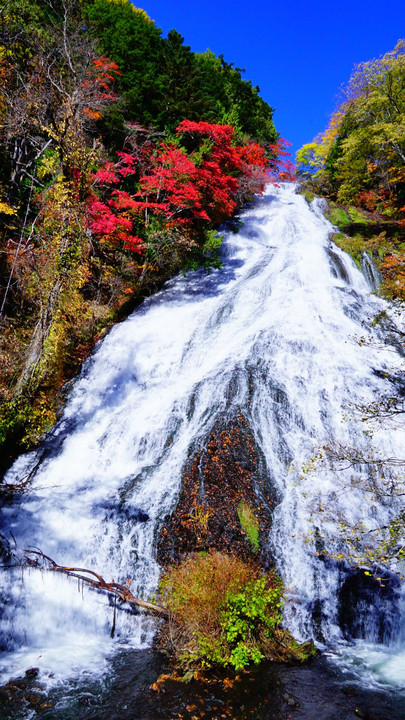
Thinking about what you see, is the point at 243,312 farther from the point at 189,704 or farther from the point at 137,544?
the point at 189,704

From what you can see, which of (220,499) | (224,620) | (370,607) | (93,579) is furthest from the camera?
(220,499)

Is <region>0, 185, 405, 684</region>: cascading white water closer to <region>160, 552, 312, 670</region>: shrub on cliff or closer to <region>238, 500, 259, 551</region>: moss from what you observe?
<region>238, 500, 259, 551</region>: moss

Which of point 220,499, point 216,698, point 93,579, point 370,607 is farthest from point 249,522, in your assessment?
point 93,579

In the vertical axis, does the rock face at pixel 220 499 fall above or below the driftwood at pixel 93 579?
above

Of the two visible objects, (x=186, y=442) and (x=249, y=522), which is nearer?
(x=249, y=522)

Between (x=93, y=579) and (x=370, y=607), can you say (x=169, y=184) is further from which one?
(x=370, y=607)

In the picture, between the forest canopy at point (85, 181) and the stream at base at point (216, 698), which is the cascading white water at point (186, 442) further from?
the forest canopy at point (85, 181)

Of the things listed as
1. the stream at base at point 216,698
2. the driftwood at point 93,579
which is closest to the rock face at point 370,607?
the stream at base at point 216,698
